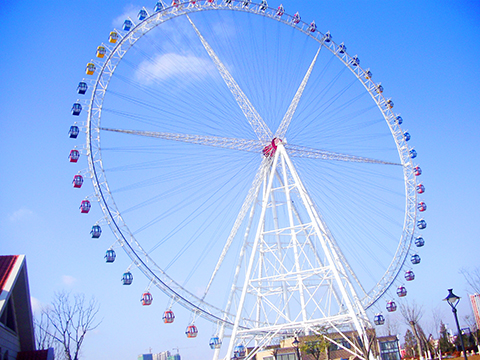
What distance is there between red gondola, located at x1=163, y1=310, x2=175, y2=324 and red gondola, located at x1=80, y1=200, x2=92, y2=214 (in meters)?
8.63

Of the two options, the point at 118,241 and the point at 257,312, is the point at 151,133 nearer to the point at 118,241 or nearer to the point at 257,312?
the point at 118,241

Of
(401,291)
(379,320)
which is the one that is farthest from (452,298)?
(401,291)

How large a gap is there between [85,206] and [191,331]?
36.3ft

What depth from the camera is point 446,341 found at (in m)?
75.6

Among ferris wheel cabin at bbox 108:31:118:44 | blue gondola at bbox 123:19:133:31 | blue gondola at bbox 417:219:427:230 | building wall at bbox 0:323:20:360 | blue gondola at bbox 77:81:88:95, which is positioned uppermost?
blue gondola at bbox 123:19:133:31

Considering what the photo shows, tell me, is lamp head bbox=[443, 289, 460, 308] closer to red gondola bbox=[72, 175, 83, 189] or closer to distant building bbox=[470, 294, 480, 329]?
red gondola bbox=[72, 175, 83, 189]

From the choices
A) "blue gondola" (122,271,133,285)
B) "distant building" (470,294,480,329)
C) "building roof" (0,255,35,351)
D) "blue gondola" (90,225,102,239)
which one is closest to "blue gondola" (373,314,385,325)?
"blue gondola" (122,271,133,285)

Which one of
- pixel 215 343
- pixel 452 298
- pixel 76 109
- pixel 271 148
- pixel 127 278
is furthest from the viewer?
pixel 271 148

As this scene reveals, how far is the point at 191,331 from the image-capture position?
1209 inches

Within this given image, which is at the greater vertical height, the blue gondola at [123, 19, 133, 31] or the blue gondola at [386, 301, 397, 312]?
the blue gondola at [123, 19, 133, 31]

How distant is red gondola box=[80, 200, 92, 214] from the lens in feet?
97.2

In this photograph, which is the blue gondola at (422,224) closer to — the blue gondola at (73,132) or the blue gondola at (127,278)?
the blue gondola at (127,278)

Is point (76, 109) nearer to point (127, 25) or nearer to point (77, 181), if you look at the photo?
point (77, 181)

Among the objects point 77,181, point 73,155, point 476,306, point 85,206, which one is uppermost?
point 73,155
